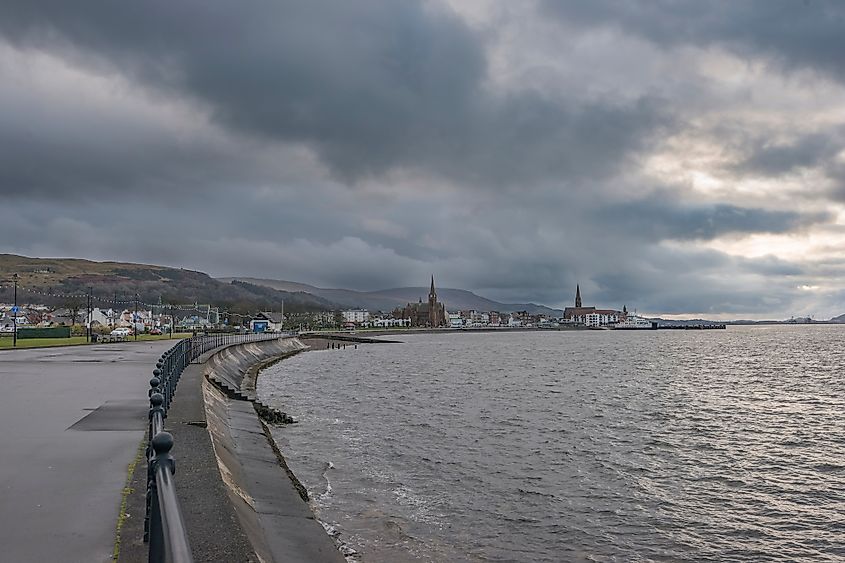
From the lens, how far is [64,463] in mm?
10055

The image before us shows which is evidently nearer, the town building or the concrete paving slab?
the concrete paving slab

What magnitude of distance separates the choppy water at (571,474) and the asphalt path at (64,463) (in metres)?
4.68

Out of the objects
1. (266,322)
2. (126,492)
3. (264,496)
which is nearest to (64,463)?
(126,492)

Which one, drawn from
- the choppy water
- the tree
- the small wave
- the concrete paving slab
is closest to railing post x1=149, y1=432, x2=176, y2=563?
the choppy water

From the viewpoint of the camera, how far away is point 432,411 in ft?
103

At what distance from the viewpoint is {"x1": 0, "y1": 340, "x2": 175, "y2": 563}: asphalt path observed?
680cm

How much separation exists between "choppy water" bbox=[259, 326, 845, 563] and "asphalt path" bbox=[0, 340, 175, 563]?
4.68m

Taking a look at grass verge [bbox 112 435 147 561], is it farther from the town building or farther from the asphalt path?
the town building

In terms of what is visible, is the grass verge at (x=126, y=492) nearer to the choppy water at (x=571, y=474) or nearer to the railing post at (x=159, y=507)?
the railing post at (x=159, y=507)

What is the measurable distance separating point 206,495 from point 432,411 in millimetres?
23581

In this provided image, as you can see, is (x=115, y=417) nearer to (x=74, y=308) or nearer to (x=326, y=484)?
(x=326, y=484)

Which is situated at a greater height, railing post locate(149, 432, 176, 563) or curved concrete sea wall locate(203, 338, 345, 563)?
railing post locate(149, 432, 176, 563)

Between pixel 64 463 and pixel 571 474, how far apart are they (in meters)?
13.2

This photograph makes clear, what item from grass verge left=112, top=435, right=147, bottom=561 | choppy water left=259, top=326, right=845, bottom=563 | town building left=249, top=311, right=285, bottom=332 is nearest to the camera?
grass verge left=112, top=435, right=147, bottom=561
